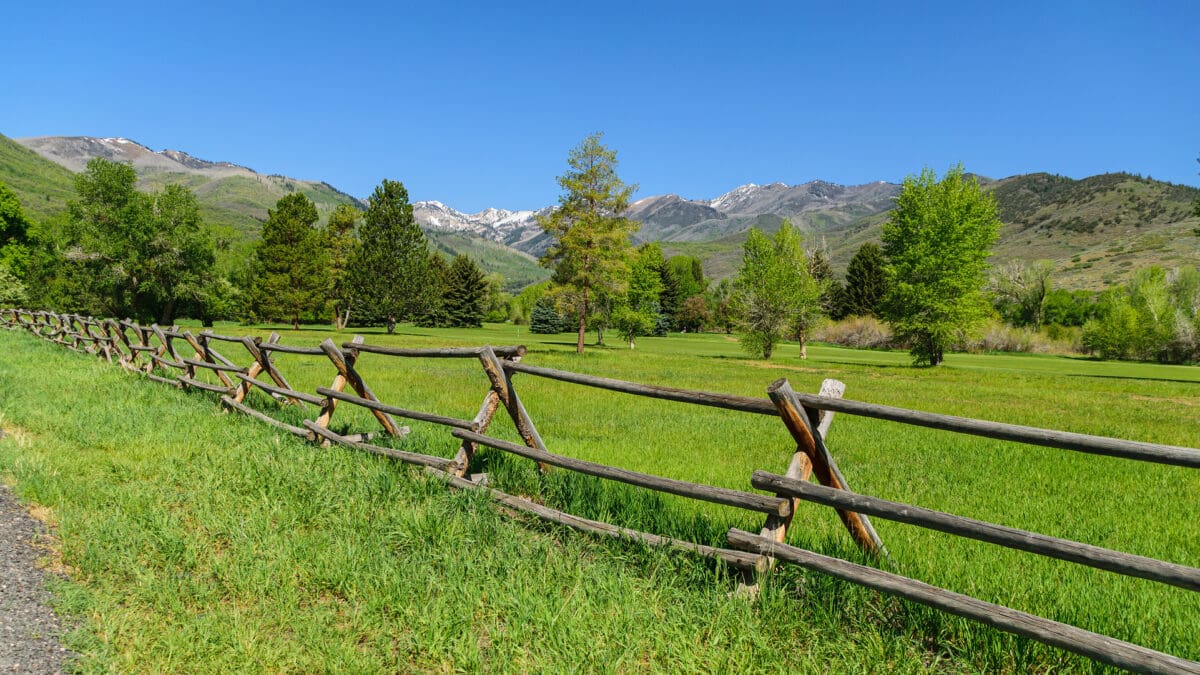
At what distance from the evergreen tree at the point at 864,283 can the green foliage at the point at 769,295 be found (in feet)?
119

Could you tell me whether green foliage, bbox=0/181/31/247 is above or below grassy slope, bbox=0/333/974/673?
above

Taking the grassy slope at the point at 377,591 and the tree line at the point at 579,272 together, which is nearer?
the grassy slope at the point at 377,591

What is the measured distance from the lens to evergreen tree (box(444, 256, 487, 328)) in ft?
282

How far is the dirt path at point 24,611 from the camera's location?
10.4 feet

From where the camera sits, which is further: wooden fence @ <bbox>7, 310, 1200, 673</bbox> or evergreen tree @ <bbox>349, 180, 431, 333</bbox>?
evergreen tree @ <bbox>349, 180, 431, 333</bbox>

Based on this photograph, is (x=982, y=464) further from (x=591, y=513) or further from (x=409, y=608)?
(x=409, y=608)

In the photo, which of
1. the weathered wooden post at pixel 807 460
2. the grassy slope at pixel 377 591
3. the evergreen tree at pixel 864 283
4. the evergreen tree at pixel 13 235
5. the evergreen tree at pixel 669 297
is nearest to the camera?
the grassy slope at pixel 377 591

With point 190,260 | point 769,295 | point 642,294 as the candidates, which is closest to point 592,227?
point 769,295

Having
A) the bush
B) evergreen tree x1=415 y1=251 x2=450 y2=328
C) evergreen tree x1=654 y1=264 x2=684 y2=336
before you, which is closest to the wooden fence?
evergreen tree x1=415 y1=251 x2=450 y2=328

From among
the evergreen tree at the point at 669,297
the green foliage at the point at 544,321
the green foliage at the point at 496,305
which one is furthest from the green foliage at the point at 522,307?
the evergreen tree at the point at 669,297

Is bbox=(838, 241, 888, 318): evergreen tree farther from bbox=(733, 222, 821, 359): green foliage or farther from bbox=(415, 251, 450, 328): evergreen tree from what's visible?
bbox=(415, 251, 450, 328): evergreen tree

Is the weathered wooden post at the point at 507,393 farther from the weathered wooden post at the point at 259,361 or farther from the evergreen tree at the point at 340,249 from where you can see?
the evergreen tree at the point at 340,249

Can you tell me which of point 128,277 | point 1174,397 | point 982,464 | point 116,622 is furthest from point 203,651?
point 128,277

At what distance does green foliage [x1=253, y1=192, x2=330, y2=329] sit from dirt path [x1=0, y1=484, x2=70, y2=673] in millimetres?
60242
